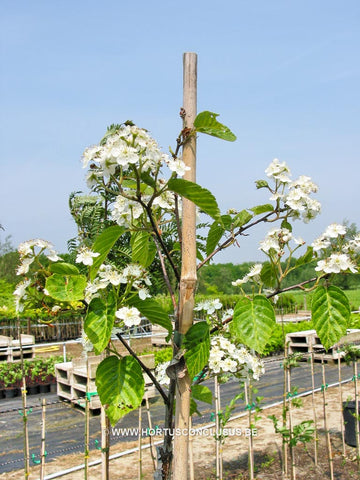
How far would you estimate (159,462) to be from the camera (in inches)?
46.2

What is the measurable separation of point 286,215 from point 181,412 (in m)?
0.50

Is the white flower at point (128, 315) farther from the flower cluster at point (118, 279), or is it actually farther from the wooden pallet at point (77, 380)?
the wooden pallet at point (77, 380)

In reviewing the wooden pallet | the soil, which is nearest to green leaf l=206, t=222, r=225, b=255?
the soil

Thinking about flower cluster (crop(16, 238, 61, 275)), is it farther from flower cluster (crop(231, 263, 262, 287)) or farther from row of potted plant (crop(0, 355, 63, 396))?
row of potted plant (crop(0, 355, 63, 396))

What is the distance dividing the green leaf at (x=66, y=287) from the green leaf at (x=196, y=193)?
27 centimetres

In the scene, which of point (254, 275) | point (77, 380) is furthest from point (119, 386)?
point (77, 380)

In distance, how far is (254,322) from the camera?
3.21 ft

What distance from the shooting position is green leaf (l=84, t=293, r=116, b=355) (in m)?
0.94

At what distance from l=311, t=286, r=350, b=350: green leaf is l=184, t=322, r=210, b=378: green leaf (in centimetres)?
23

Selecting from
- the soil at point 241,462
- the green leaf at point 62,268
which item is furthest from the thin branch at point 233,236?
the soil at point 241,462

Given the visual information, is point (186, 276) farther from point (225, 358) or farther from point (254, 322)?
point (225, 358)

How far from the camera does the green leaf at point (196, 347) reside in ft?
3.28

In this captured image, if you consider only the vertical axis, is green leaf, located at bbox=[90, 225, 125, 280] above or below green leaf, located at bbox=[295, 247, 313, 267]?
above

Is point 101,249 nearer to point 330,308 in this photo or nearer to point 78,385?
point 330,308
